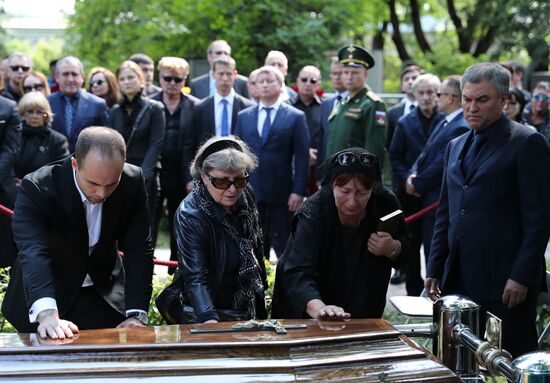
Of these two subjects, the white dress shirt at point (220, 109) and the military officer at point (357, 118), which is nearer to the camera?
the military officer at point (357, 118)

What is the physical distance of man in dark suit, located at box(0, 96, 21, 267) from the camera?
8.41m

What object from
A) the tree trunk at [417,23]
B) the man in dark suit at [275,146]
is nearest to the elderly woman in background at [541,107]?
the man in dark suit at [275,146]

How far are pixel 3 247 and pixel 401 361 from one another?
231 inches

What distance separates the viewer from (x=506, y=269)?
4965 millimetres

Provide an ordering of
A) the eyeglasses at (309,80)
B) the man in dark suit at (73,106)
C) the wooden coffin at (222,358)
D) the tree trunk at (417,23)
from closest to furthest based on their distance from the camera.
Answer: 1. the wooden coffin at (222,358)
2. the man in dark suit at (73,106)
3. the eyeglasses at (309,80)
4. the tree trunk at (417,23)

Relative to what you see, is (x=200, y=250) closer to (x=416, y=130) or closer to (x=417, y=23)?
(x=416, y=130)

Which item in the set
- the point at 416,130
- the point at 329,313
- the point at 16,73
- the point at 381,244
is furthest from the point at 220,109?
the point at 329,313

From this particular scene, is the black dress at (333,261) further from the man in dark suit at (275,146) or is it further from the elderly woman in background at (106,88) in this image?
the elderly woman in background at (106,88)

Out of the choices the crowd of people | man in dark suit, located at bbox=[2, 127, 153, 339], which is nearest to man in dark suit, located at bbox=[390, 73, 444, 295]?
the crowd of people

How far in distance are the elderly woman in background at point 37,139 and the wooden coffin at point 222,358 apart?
5319 millimetres

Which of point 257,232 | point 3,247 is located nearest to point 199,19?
point 3,247

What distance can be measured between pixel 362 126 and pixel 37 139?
2.93 meters

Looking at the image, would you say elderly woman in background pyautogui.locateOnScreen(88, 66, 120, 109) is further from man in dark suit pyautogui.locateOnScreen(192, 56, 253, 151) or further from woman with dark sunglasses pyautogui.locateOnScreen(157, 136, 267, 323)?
woman with dark sunglasses pyautogui.locateOnScreen(157, 136, 267, 323)

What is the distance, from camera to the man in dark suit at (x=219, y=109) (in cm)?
918
